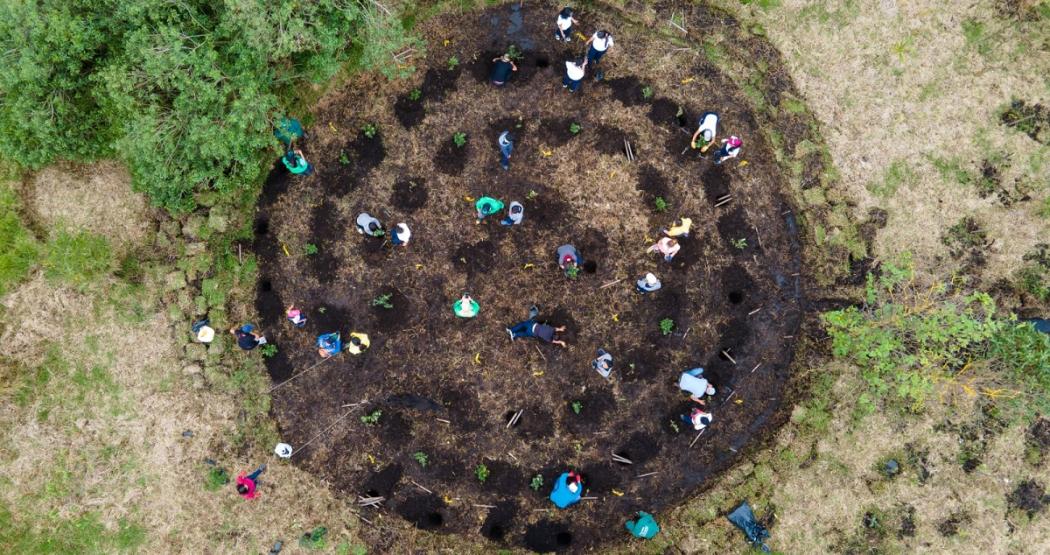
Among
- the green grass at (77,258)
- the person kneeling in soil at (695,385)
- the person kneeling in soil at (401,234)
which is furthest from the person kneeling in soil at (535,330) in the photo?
the green grass at (77,258)

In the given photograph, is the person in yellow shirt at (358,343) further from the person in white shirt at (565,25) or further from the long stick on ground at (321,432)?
the person in white shirt at (565,25)

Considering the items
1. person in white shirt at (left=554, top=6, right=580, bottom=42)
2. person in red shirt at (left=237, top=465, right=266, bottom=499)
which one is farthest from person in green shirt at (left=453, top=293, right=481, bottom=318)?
person in white shirt at (left=554, top=6, right=580, bottom=42)

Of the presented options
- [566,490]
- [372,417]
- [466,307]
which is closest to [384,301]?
[466,307]

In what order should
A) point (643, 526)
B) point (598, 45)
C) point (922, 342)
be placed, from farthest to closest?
1. point (643, 526)
2. point (598, 45)
3. point (922, 342)

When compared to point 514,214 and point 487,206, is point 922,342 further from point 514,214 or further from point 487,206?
point 487,206

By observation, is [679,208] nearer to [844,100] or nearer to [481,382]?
[844,100]

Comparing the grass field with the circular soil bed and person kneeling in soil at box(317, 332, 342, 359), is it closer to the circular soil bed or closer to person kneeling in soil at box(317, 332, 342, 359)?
the circular soil bed
